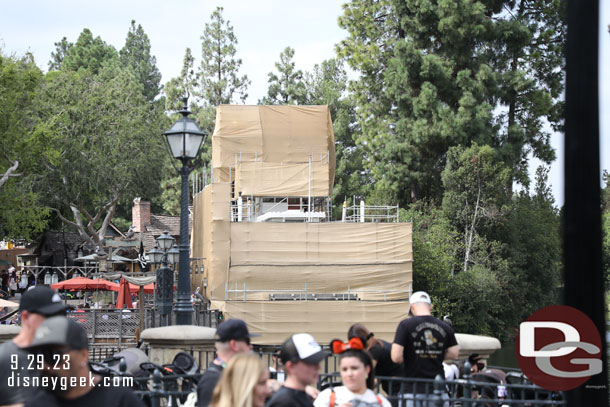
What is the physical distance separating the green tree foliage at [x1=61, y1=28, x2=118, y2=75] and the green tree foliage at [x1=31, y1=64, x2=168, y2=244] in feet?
72.7

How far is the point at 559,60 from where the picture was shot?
181ft

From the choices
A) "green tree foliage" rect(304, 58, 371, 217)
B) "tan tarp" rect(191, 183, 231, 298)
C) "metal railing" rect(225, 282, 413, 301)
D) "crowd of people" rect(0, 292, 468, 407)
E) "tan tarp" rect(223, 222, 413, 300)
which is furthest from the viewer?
"green tree foliage" rect(304, 58, 371, 217)

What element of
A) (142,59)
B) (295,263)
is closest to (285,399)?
(295,263)

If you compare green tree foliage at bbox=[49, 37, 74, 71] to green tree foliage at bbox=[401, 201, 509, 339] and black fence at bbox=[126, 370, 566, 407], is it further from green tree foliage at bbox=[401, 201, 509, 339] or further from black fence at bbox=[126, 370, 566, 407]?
black fence at bbox=[126, 370, 566, 407]

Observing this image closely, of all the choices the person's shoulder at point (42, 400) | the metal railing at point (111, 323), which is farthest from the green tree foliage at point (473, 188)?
the person's shoulder at point (42, 400)

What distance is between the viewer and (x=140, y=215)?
233ft

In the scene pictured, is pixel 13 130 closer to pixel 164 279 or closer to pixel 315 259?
pixel 315 259

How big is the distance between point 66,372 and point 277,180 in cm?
4541

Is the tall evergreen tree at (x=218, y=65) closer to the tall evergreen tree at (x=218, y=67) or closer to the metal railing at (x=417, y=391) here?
the tall evergreen tree at (x=218, y=67)

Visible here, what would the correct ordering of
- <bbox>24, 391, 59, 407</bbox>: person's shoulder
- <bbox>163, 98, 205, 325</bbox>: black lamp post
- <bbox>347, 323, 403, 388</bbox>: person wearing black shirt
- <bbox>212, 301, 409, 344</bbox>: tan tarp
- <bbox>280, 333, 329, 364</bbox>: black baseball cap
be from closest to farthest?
1. <bbox>24, 391, 59, 407</bbox>: person's shoulder
2. <bbox>280, 333, 329, 364</bbox>: black baseball cap
3. <bbox>347, 323, 403, 388</bbox>: person wearing black shirt
4. <bbox>163, 98, 205, 325</bbox>: black lamp post
5. <bbox>212, 301, 409, 344</bbox>: tan tarp

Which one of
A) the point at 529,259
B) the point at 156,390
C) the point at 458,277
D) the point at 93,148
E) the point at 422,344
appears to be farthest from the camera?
the point at 93,148

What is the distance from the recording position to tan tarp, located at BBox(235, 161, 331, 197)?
49.6 meters

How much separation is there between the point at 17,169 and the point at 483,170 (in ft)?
89.4

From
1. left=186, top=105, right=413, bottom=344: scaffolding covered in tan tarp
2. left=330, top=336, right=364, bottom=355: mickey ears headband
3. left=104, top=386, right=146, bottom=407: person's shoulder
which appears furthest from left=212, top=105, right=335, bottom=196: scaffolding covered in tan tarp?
left=104, top=386, right=146, bottom=407: person's shoulder
